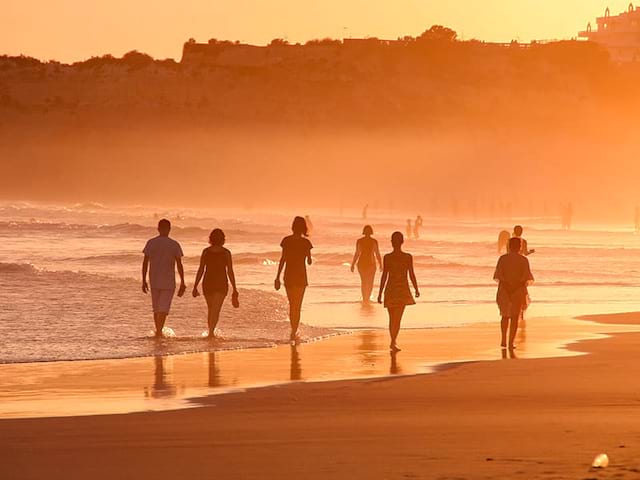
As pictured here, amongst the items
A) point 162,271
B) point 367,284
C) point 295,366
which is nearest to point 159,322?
point 162,271

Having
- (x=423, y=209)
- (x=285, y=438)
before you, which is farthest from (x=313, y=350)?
(x=423, y=209)

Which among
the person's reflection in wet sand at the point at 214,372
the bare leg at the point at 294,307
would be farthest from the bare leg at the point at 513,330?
the person's reflection in wet sand at the point at 214,372

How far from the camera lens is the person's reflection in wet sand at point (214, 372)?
15.4 meters

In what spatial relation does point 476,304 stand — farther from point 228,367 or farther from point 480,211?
point 480,211

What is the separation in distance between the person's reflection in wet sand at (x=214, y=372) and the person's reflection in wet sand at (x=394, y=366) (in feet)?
5.62

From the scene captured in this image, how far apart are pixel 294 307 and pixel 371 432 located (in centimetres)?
885

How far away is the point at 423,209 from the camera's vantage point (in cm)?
17762

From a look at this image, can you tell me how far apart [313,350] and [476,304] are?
9.11m

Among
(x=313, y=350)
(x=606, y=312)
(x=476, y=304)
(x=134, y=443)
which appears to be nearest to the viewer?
(x=134, y=443)

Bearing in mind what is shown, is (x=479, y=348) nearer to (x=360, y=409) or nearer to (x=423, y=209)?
(x=360, y=409)

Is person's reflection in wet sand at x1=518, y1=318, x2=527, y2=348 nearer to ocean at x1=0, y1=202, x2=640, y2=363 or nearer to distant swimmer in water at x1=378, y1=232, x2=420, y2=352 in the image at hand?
ocean at x1=0, y1=202, x2=640, y2=363

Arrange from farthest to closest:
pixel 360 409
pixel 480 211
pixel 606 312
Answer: pixel 480 211 → pixel 606 312 → pixel 360 409

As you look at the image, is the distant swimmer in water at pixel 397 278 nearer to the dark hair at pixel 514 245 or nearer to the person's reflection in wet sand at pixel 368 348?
the person's reflection in wet sand at pixel 368 348

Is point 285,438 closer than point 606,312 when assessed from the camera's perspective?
Yes
